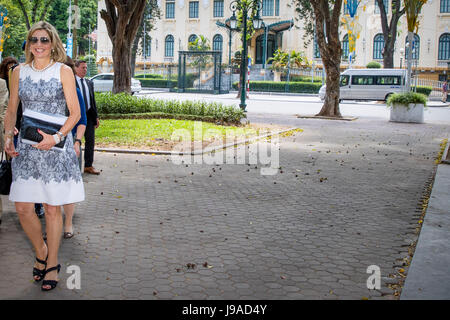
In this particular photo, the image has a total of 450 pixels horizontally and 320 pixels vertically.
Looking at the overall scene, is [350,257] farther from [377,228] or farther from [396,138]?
[396,138]

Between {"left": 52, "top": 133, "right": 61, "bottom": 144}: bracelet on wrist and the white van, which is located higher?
the white van

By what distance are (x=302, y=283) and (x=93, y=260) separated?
72.9 inches

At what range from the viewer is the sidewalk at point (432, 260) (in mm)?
4285

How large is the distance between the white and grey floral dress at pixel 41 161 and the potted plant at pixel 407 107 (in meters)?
18.7

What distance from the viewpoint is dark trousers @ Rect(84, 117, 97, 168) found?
29.5 ft

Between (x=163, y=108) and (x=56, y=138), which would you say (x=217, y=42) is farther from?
(x=56, y=138)

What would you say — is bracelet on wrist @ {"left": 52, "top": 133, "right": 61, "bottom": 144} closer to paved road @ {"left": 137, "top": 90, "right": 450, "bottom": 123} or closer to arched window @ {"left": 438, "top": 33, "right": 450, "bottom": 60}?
paved road @ {"left": 137, "top": 90, "right": 450, "bottom": 123}

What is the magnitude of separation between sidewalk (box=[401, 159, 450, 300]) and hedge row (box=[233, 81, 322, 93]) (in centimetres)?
4108

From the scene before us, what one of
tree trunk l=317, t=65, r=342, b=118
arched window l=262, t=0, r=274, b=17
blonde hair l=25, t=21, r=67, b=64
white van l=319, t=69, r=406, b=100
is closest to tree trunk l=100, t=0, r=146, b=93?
tree trunk l=317, t=65, r=342, b=118

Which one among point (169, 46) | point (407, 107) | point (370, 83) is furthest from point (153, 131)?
point (169, 46)

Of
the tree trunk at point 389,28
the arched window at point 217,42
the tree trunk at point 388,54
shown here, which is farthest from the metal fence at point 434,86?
the arched window at point 217,42

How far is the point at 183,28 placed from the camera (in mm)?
69812

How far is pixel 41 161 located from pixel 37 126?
26cm
